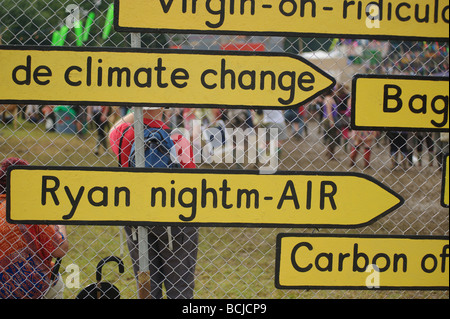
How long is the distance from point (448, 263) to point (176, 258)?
179 centimetres

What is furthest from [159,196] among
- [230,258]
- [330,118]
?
[330,118]

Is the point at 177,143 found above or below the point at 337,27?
below

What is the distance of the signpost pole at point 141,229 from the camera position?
8.85ft

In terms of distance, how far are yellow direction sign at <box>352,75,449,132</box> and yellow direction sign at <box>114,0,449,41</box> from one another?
259 millimetres

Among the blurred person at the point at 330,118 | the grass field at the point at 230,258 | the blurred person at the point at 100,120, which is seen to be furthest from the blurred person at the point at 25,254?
the blurred person at the point at 100,120

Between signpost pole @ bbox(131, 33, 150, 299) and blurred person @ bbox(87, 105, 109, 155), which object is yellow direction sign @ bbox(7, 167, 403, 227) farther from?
blurred person @ bbox(87, 105, 109, 155)

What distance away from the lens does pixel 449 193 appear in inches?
112

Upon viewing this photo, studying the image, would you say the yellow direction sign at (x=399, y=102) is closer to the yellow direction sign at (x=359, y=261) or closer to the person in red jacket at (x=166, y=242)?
the yellow direction sign at (x=359, y=261)

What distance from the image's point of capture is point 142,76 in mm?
2582

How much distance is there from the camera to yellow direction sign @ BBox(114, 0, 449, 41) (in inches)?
102

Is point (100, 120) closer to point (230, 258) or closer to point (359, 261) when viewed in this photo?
point (230, 258)

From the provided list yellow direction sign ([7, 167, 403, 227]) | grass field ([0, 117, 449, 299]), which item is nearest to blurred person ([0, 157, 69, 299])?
grass field ([0, 117, 449, 299])
